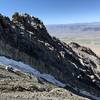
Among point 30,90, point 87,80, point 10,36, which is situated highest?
point 10,36

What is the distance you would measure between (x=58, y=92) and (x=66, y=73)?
17080mm

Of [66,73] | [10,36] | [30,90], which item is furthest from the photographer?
[66,73]

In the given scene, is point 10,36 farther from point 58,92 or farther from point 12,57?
point 58,92

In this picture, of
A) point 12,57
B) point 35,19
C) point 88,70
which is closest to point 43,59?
point 12,57

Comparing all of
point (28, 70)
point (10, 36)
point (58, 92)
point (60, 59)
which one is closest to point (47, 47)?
point (60, 59)

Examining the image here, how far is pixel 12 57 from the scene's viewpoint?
34.7 metres

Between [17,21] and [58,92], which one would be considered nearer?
[58,92]

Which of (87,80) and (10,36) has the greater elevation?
(10,36)

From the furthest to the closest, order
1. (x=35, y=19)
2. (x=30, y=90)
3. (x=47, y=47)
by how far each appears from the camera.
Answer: (x=35, y=19) → (x=47, y=47) → (x=30, y=90)

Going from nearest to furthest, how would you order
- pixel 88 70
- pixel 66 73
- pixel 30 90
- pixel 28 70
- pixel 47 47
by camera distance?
pixel 30 90, pixel 28 70, pixel 66 73, pixel 47 47, pixel 88 70

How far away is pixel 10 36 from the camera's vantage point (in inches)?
1497

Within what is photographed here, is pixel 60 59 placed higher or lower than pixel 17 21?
lower

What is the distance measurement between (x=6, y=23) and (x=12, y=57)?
570 centimetres

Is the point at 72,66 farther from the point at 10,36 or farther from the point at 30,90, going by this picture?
the point at 30,90
